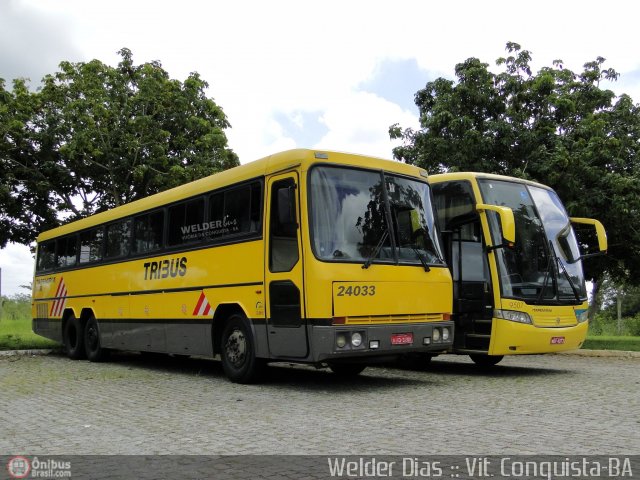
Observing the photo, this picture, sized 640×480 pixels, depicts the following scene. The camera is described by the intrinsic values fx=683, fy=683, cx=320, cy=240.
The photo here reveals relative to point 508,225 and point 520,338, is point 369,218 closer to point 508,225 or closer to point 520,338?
point 508,225

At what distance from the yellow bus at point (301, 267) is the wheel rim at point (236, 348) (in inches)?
0.7

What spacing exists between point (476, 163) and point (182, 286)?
10.4 meters

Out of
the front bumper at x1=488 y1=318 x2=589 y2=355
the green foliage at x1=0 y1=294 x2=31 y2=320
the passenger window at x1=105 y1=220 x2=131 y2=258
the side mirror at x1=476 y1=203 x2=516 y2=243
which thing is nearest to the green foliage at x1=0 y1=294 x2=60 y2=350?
the green foliage at x1=0 y1=294 x2=31 y2=320

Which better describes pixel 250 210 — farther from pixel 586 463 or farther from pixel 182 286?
pixel 586 463

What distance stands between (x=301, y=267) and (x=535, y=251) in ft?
14.8

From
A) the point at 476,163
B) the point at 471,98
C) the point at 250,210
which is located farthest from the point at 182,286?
A: the point at 471,98

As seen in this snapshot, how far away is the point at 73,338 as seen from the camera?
641 inches

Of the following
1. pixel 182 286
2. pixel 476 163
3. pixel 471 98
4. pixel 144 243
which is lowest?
pixel 182 286

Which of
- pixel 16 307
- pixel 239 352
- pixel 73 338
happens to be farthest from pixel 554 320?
pixel 16 307

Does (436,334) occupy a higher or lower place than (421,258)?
lower

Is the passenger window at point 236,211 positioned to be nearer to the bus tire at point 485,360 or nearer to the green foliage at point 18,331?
the bus tire at point 485,360

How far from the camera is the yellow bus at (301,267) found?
8.86 m

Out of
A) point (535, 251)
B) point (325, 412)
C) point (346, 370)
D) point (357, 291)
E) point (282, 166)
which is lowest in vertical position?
point (325, 412)

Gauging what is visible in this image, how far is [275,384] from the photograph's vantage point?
10.2m
